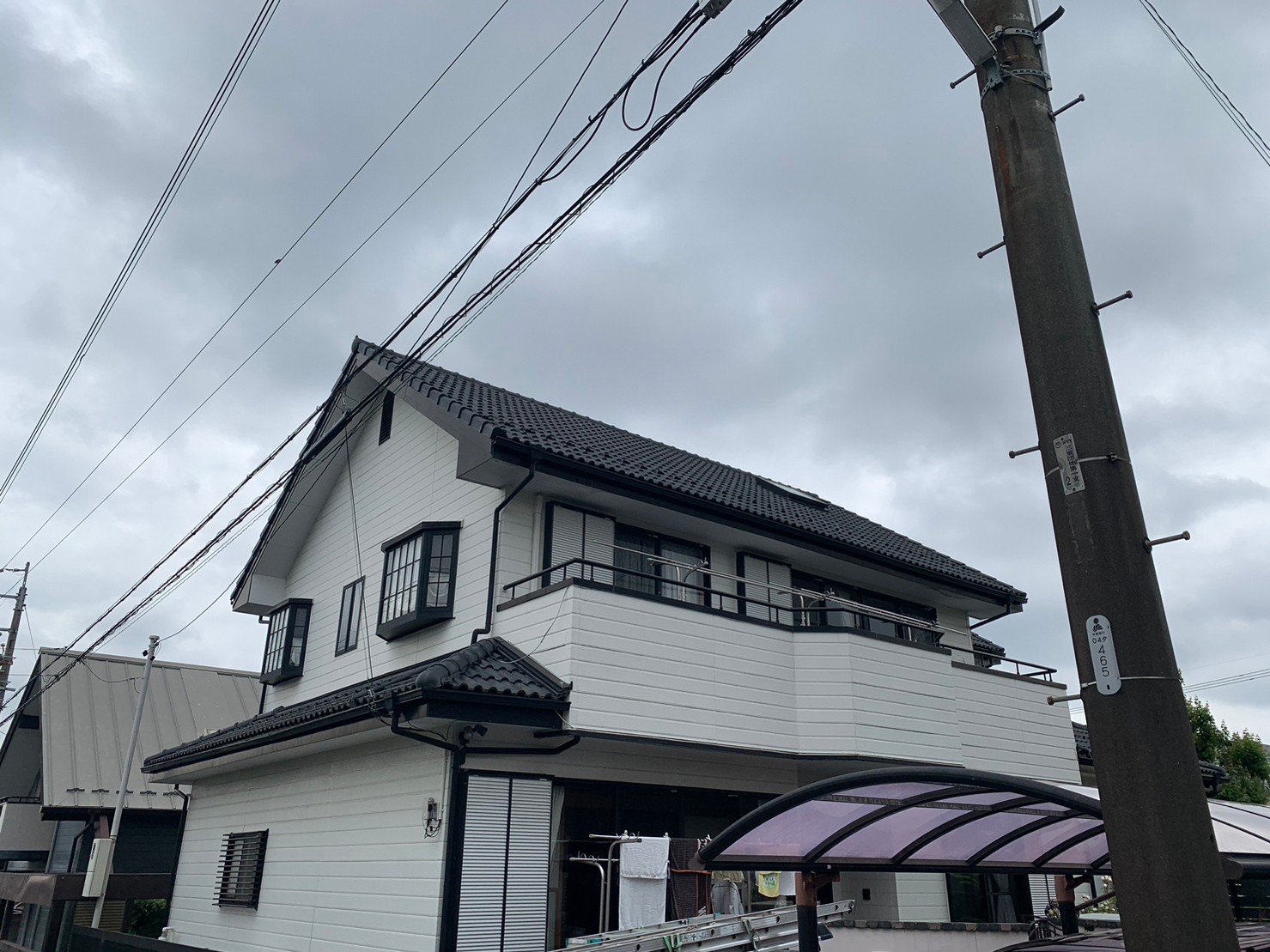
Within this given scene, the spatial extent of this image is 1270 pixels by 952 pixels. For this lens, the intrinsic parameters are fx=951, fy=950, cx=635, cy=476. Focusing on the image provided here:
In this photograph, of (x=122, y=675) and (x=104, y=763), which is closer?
(x=104, y=763)

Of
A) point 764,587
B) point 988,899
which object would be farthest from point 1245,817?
point 988,899

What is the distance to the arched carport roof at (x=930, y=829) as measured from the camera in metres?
4.98

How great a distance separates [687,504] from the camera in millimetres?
12445

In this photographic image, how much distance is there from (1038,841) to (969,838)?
0.53 m

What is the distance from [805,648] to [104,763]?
16.7 m

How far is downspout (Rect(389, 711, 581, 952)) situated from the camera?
934cm

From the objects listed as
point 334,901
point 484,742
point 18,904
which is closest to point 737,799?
point 484,742

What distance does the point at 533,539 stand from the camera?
39.5ft

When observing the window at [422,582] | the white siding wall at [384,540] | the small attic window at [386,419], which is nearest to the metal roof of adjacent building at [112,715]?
the white siding wall at [384,540]

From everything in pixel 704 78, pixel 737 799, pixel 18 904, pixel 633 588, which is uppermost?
pixel 704 78

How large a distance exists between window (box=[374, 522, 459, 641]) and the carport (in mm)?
7164

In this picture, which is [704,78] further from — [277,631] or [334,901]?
[277,631]

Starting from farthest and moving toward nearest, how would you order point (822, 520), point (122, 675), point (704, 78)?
point (122, 675) → point (822, 520) → point (704, 78)

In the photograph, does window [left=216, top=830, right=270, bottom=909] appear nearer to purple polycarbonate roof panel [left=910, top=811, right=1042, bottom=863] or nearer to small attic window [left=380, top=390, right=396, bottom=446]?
small attic window [left=380, top=390, right=396, bottom=446]
